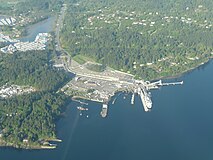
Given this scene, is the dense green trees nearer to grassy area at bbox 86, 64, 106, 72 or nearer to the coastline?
grassy area at bbox 86, 64, 106, 72

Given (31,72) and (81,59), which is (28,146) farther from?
(81,59)

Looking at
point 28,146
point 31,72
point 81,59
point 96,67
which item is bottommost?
point 28,146

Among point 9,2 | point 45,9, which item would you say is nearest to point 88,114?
point 45,9

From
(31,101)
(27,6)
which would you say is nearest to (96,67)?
(31,101)

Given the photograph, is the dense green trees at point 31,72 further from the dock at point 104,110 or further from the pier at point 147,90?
the pier at point 147,90

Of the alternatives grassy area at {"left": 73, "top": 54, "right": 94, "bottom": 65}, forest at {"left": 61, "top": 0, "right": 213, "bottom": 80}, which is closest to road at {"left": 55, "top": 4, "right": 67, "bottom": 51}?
forest at {"left": 61, "top": 0, "right": 213, "bottom": 80}
